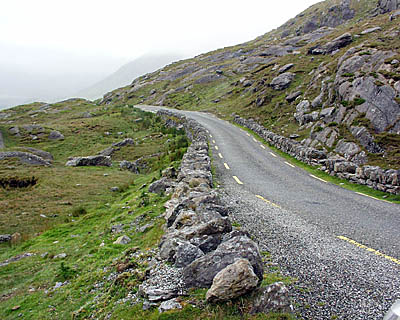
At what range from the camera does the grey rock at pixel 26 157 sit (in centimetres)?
3039

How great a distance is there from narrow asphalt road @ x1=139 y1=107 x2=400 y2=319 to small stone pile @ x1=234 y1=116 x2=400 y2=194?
71.7 inches

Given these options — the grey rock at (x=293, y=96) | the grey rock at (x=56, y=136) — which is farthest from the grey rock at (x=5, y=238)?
the grey rock at (x=293, y=96)

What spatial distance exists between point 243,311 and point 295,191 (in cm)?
1145

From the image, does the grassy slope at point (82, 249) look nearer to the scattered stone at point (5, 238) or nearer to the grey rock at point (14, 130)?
the scattered stone at point (5, 238)

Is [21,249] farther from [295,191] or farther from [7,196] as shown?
[295,191]

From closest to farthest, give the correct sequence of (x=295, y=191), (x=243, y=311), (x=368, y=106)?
(x=243, y=311) → (x=295, y=191) → (x=368, y=106)

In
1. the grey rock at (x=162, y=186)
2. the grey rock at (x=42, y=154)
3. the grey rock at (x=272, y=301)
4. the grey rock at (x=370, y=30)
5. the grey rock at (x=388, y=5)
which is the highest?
the grey rock at (x=388, y=5)

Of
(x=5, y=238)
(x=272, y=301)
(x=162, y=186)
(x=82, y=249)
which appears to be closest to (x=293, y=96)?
(x=162, y=186)

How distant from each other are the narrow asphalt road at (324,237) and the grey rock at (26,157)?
23.3 metres

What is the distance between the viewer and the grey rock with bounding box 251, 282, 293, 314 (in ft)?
15.9

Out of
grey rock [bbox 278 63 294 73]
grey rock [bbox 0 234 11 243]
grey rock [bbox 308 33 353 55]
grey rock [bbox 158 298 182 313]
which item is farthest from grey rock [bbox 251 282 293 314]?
grey rock [bbox 278 63 294 73]

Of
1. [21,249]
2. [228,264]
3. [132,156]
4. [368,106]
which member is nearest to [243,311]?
[228,264]

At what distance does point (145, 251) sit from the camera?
28.4 feet

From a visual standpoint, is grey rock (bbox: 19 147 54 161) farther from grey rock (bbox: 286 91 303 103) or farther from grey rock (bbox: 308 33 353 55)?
grey rock (bbox: 308 33 353 55)
